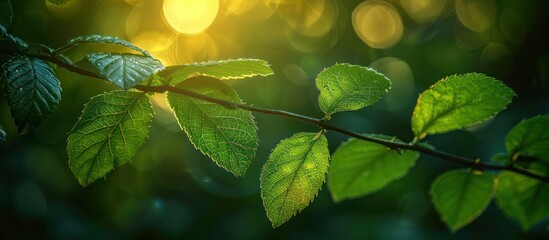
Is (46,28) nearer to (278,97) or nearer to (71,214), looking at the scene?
(71,214)

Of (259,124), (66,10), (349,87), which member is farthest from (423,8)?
(349,87)

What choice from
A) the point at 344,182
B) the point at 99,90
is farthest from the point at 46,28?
the point at 344,182

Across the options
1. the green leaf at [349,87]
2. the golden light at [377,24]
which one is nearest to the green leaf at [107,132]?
the green leaf at [349,87]

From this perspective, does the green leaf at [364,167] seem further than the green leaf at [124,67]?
Yes

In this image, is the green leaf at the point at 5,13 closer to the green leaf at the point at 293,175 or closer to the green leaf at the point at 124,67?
the green leaf at the point at 124,67

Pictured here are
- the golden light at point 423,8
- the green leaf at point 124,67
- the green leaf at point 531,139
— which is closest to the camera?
the green leaf at point 124,67
